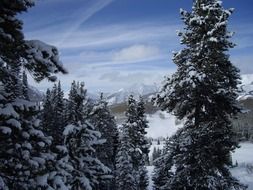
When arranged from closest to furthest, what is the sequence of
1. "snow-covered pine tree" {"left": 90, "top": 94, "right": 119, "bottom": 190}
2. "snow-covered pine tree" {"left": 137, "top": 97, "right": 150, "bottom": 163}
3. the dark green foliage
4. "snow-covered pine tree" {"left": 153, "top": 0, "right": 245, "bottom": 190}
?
"snow-covered pine tree" {"left": 153, "top": 0, "right": 245, "bottom": 190} → the dark green foliage → "snow-covered pine tree" {"left": 137, "top": 97, "right": 150, "bottom": 163} → "snow-covered pine tree" {"left": 90, "top": 94, "right": 119, "bottom": 190}

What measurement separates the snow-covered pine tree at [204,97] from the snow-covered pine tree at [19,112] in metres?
8.86

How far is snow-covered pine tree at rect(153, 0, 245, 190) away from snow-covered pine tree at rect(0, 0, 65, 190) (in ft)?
29.1

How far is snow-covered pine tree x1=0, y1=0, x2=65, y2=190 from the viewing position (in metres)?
8.31

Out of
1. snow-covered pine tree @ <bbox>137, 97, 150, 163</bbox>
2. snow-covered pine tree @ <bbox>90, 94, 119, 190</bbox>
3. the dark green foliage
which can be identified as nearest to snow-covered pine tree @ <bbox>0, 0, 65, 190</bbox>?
the dark green foliage

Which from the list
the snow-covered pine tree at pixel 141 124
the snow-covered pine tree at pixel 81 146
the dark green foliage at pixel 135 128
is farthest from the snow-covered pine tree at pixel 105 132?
the snow-covered pine tree at pixel 81 146

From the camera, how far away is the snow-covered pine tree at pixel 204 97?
16359 millimetres

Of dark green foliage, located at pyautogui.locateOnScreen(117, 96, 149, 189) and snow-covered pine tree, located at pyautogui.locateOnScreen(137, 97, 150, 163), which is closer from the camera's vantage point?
dark green foliage, located at pyautogui.locateOnScreen(117, 96, 149, 189)

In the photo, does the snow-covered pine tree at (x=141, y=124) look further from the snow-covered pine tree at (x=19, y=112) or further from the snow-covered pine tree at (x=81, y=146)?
the snow-covered pine tree at (x=19, y=112)

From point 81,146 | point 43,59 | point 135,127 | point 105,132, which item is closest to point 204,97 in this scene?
point 81,146

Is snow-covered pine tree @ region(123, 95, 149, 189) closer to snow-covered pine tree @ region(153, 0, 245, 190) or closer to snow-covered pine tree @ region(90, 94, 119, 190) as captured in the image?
snow-covered pine tree @ region(90, 94, 119, 190)

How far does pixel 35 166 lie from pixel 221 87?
413 inches

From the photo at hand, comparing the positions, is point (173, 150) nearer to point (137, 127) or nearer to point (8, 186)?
point (8, 186)

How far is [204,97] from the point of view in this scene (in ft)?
55.3

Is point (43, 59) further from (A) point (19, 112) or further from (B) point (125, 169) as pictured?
(B) point (125, 169)
